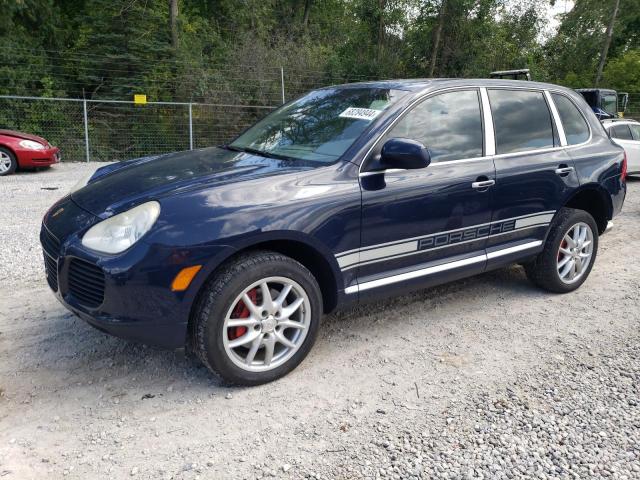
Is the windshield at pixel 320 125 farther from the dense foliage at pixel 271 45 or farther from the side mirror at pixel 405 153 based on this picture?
the dense foliage at pixel 271 45

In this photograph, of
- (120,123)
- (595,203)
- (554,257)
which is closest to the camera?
(554,257)

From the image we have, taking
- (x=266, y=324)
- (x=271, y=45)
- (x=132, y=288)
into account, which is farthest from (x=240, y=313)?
(x=271, y=45)

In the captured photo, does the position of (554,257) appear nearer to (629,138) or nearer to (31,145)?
(629,138)

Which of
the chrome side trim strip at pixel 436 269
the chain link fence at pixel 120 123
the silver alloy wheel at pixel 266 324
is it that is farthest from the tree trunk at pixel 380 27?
the silver alloy wheel at pixel 266 324

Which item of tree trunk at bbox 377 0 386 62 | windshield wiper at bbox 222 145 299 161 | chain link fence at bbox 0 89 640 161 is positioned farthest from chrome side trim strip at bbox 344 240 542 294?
tree trunk at bbox 377 0 386 62

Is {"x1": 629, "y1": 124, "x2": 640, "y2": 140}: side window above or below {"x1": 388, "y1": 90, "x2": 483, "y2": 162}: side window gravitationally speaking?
below

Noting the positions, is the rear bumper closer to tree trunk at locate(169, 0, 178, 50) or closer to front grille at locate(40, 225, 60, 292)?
tree trunk at locate(169, 0, 178, 50)

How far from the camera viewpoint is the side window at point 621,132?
11242 mm

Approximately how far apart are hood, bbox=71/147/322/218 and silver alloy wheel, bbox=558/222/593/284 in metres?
2.52

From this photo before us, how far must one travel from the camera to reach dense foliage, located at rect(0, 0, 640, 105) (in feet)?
54.1

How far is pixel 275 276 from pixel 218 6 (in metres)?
25.6

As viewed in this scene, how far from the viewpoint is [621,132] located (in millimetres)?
11406

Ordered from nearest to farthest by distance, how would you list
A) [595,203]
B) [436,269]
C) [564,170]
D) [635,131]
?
[436,269] < [564,170] < [595,203] < [635,131]

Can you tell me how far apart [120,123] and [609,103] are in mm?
15639
